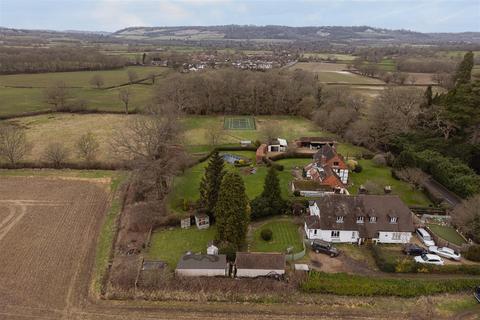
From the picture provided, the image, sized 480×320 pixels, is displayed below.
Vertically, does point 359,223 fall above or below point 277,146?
above

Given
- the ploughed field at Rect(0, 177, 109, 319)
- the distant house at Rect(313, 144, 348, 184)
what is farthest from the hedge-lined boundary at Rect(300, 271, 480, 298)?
the distant house at Rect(313, 144, 348, 184)

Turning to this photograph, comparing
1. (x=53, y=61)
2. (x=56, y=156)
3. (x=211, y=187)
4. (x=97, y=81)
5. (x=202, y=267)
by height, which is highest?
(x=53, y=61)

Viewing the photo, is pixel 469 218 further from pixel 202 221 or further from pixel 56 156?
pixel 56 156

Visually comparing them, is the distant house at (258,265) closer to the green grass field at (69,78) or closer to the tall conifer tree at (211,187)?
the tall conifer tree at (211,187)

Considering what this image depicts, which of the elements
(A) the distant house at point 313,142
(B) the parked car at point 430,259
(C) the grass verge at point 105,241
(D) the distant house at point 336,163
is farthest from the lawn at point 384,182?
(C) the grass verge at point 105,241

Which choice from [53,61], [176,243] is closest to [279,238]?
[176,243]

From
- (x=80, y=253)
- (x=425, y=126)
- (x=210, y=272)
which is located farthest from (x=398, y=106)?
(x=80, y=253)
